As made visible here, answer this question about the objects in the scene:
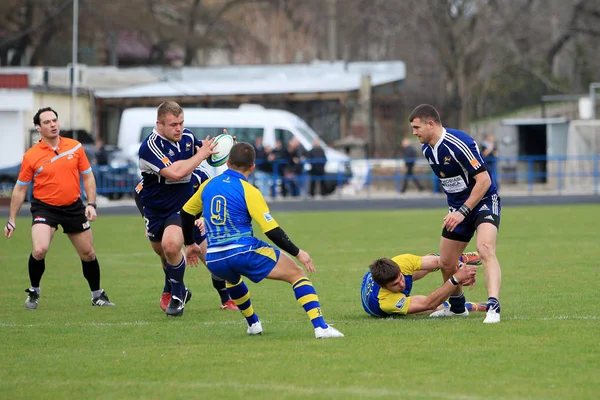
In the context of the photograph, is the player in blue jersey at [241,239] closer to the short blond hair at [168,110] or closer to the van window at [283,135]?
the short blond hair at [168,110]

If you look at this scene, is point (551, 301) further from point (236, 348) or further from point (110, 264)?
point (110, 264)

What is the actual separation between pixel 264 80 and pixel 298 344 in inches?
1402

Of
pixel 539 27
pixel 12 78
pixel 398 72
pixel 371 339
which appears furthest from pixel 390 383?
pixel 539 27

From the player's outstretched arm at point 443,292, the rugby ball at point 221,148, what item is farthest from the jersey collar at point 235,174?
the player's outstretched arm at point 443,292

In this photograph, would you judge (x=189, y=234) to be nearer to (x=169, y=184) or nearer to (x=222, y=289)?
(x=169, y=184)

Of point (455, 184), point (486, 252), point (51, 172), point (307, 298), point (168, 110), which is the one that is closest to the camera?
point (307, 298)

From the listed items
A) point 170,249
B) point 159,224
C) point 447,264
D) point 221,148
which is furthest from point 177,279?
point 447,264

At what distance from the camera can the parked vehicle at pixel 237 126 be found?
3344 cm

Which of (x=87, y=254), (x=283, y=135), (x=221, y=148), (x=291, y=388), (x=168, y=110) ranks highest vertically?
(x=283, y=135)

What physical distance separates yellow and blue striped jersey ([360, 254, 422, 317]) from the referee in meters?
3.24

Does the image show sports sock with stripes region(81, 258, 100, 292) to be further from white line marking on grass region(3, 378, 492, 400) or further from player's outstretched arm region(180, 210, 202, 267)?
white line marking on grass region(3, 378, 492, 400)

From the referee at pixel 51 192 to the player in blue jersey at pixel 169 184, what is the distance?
901 millimetres

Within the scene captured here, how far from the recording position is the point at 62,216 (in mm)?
11289

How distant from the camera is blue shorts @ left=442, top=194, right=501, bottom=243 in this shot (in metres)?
9.39
